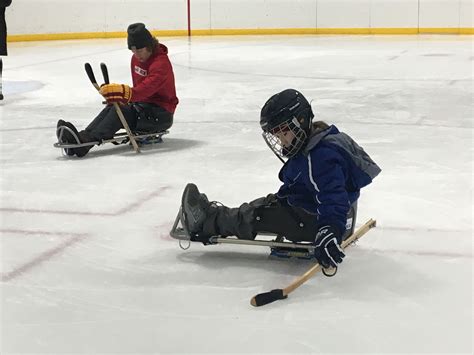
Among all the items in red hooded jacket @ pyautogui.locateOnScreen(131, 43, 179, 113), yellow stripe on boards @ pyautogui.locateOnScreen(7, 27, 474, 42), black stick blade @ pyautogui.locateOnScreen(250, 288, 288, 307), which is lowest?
yellow stripe on boards @ pyautogui.locateOnScreen(7, 27, 474, 42)

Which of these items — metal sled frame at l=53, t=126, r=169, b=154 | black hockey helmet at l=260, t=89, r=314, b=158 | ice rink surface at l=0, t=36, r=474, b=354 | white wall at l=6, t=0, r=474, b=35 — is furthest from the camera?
white wall at l=6, t=0, r=474, b=35

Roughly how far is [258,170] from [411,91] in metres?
3.26

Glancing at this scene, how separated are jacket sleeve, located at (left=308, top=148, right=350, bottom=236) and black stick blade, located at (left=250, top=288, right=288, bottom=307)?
8.7 inches

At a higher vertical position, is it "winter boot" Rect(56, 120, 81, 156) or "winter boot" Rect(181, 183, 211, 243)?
"winter boot" Rect(181, 183, 211, 243)

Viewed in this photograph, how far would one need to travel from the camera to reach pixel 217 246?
2904mm

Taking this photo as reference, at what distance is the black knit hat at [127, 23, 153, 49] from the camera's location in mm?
4539

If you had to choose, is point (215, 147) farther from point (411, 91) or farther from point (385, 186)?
point (411, 91)

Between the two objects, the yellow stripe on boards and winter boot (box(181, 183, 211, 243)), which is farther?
the yellow stripe on boards

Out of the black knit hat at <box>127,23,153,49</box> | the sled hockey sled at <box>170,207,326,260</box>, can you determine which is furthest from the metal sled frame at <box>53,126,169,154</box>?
the sled hockey sled at <box>170,207,326,260</box>

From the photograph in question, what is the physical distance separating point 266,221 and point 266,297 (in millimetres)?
432

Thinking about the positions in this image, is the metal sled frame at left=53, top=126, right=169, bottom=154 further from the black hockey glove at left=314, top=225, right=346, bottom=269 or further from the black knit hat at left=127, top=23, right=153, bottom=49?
the black hockey glove at left=314, top=225, right=346, bottom=269

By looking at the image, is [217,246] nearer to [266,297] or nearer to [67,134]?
[266,297]

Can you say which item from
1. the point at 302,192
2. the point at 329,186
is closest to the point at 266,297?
the point at 329,186

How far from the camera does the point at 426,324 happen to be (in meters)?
2.21
